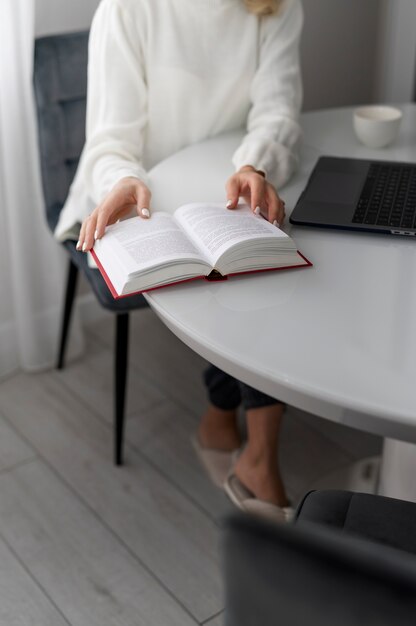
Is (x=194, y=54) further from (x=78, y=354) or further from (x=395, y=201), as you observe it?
(x=78, y=354)

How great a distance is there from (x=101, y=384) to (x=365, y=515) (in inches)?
50.4

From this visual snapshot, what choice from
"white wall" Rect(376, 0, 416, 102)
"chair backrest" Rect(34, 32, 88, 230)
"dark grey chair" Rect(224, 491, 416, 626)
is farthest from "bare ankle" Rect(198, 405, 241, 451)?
"white wall" Rect(376, 0, 416, 102)

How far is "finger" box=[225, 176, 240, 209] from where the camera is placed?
1258 millimetres

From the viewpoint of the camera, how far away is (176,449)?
1904 millimetres

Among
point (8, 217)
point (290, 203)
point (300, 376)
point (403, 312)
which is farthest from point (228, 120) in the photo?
point (300, 376)

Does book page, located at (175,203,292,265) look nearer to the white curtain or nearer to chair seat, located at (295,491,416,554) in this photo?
chair seat, located at (295,491,416,554)

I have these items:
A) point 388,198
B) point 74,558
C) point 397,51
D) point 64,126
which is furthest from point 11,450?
point 397,51

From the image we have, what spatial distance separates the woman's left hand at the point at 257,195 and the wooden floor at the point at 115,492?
0.74m

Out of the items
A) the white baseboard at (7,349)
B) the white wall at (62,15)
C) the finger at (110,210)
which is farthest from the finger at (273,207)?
the white baseboard at (7,349)

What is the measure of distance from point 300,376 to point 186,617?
77 cm

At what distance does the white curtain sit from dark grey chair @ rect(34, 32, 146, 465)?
0.07m

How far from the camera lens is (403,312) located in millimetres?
1003

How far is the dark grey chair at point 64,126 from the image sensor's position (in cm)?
181

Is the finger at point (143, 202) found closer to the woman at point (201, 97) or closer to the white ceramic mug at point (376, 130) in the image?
Answer: the woman at point (201, 97)
